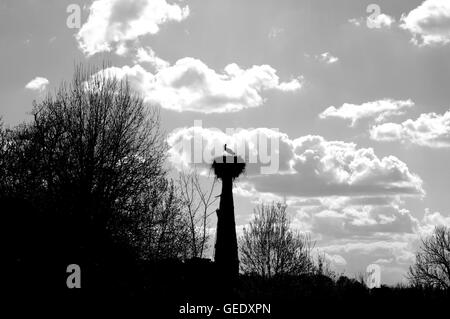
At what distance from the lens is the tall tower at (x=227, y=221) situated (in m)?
24.8

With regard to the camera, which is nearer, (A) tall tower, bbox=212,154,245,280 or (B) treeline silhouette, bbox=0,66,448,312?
(B) treeline silhouette, bbox=0,66,448,312

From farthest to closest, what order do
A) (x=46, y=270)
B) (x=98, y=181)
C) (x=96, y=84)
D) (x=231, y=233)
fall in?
(x=231, y=233) < (x=96, y=84) < (x=98, y=181) < (x=46, y=270)

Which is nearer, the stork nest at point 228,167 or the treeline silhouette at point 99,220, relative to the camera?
the treeline silhouette at point 99,220

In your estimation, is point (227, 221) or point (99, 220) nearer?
point (99, 220)

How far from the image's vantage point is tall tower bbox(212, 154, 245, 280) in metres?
24.8

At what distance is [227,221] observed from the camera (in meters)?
25.6

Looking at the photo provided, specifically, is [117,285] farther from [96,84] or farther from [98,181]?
[96,84]

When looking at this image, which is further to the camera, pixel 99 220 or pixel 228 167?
pixel 228 167
